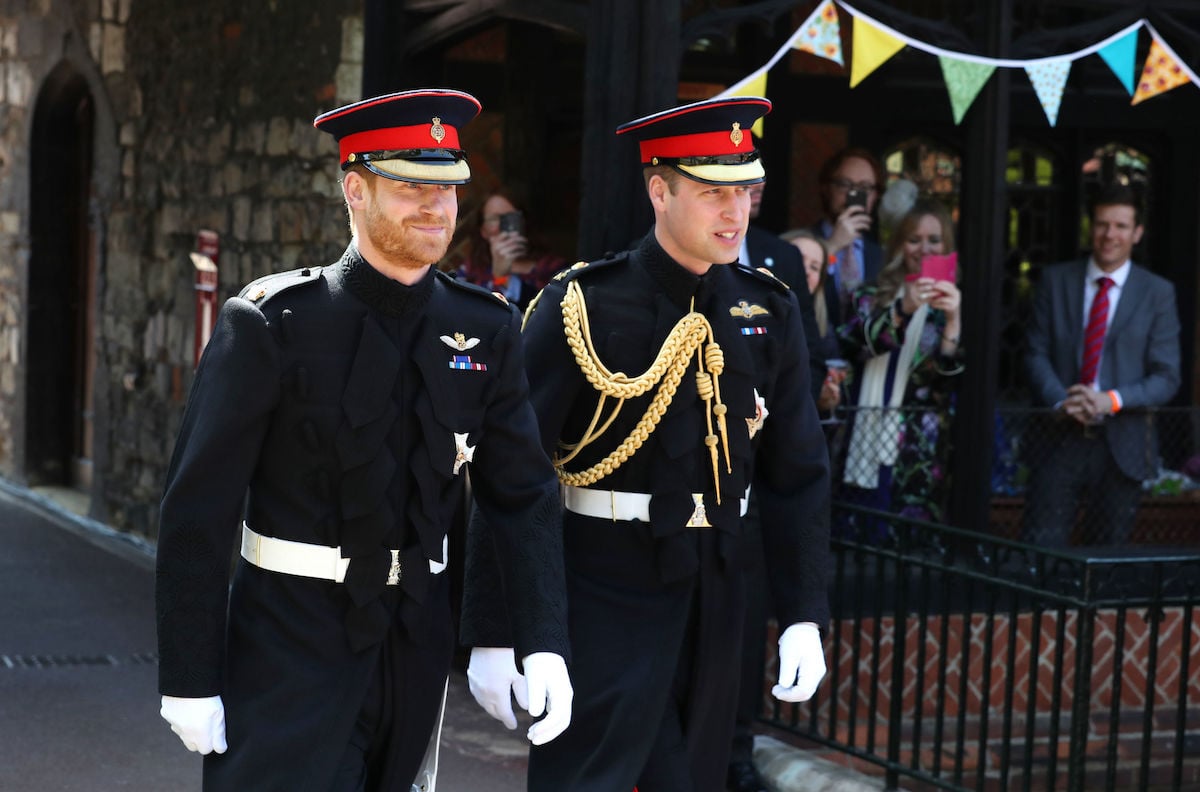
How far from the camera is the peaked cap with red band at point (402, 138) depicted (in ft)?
11.3

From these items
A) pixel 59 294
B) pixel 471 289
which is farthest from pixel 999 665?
pixel 59 294

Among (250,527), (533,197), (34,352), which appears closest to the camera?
(250,527)

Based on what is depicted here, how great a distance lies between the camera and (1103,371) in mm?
7145

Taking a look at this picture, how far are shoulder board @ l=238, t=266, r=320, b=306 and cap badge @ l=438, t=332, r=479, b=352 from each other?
Answer: 0.89 ft

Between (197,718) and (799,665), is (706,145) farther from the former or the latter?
(197,718)

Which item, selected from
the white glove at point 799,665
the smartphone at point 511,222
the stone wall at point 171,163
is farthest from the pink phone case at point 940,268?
the white glove at point 799,665

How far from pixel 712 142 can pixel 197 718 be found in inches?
69.6

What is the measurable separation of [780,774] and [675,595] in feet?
6.25

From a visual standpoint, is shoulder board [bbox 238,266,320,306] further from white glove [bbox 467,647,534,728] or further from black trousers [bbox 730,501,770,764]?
black trousers [bbox 730,501,770,764]

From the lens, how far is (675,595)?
4180 mm

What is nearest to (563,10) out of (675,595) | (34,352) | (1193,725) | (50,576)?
(675,595)

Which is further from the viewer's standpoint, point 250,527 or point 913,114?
point 913,114

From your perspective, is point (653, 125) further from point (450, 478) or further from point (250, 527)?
point (250, 527)

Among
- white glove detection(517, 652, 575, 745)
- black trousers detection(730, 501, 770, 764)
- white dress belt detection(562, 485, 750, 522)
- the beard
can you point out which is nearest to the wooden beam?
black trousers detection(730, 501, 770, 764)
